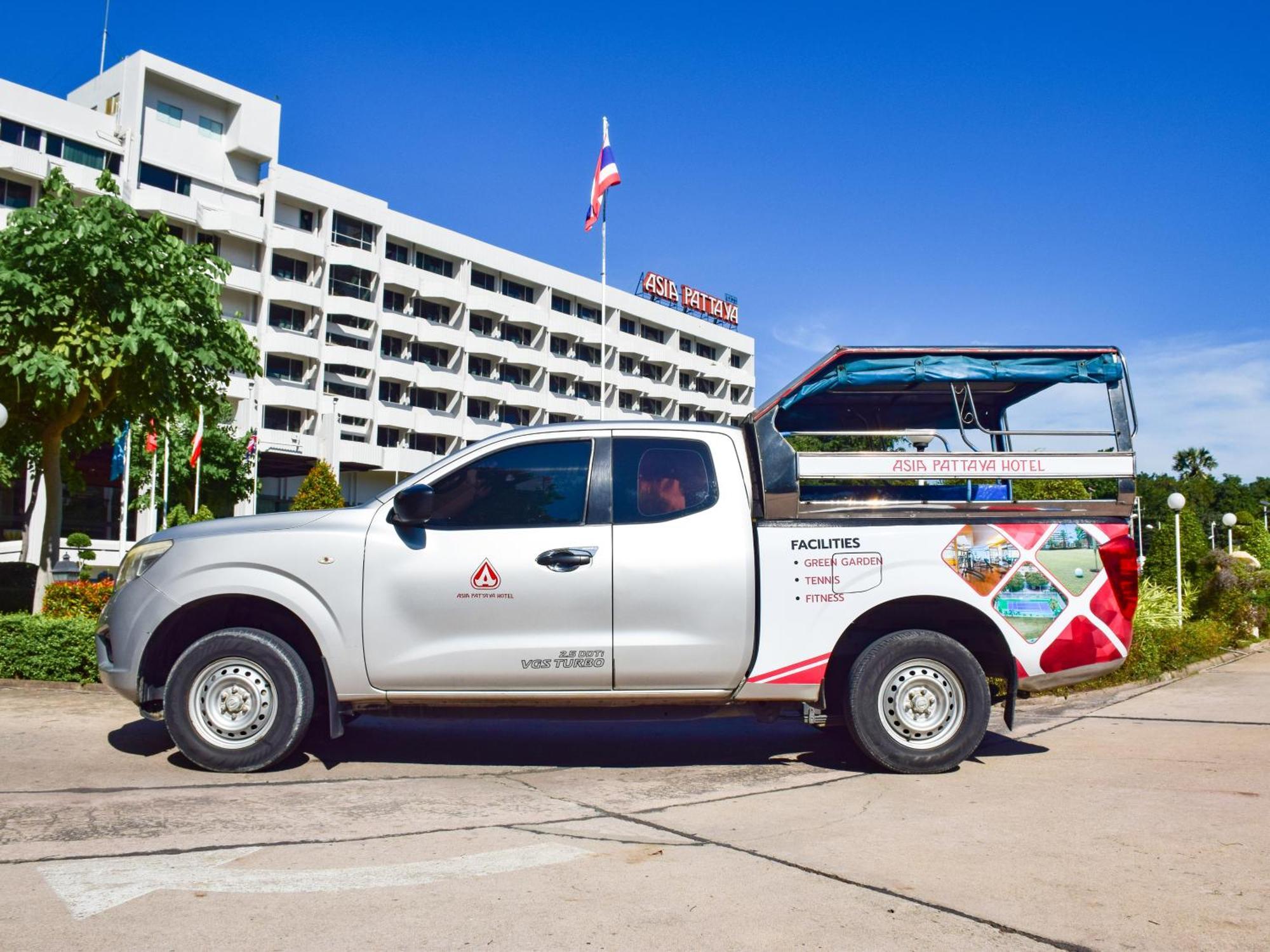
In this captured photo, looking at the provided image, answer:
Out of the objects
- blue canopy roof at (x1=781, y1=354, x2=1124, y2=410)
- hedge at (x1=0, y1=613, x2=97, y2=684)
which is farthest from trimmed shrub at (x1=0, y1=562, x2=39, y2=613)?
blue canopy roof at (x1=781, y1=354, x2=1124, y2=410)

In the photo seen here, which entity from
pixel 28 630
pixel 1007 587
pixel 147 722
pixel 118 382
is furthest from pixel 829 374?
pixel 118 382

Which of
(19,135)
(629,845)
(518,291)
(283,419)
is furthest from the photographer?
(518,291)

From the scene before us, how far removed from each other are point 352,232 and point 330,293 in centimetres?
387

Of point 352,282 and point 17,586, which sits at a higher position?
point 352,282

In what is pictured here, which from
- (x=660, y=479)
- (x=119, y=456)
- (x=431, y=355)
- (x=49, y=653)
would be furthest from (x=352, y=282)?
(x=660, y=479)

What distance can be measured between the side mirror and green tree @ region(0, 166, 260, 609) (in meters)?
5.93

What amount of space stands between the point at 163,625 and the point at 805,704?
382 cm

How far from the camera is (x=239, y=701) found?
6.25 metres

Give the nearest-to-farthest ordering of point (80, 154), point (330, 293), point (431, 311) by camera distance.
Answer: point (80, 154) → point (330, 293) → point (431, 311)

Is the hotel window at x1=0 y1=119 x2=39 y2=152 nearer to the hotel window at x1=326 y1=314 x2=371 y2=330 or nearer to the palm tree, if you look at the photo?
the hotel window at x1=326 y1=314 x2=371 y2=330

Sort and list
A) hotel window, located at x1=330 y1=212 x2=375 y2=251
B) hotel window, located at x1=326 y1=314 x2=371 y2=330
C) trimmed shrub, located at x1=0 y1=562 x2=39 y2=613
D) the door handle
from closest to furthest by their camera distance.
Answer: the door handle → trimmed shrub, located at x1=0 y1=562 x2=39 y2=613 → hotel window, located at x1=326 y1=314 x2=371 y2=330 → hotel window, located at x1=330 y1=212 x2=375 y2=251

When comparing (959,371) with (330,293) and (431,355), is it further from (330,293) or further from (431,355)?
(431,355)

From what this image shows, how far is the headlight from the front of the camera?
636 cm

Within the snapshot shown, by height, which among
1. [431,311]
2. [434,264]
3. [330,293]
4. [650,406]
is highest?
[434,264]
